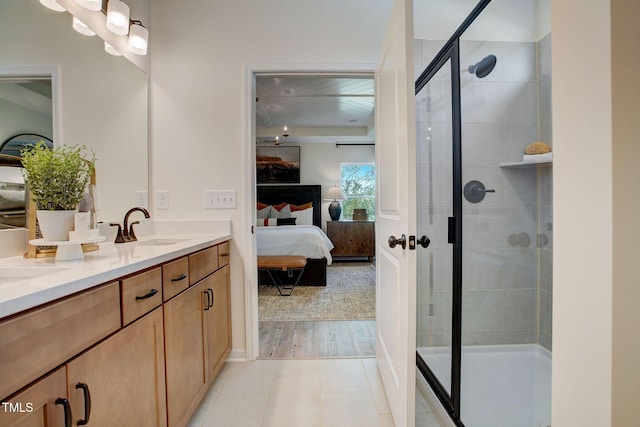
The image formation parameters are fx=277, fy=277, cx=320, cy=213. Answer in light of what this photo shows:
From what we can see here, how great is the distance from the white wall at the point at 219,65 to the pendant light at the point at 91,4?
0.52m

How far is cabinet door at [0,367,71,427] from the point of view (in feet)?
1.76

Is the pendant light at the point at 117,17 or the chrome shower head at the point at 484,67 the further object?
the chrome shower head at the point at 484,67

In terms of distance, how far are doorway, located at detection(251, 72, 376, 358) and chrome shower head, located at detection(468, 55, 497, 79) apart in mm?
656

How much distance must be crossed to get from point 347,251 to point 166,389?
4.38 m

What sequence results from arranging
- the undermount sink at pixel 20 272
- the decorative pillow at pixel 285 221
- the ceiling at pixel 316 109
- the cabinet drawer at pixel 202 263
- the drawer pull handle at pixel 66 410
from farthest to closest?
the decorative pillow at pixel 285 221
the ceiling at pixel 316 109
the cabinet drawer at pixel 202 263
the undermount sink at pixel 20 272
the drawer pull handle at pixel 66 410

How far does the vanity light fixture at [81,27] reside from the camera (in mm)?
1378

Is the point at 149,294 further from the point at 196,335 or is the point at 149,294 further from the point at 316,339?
the point at 316,339

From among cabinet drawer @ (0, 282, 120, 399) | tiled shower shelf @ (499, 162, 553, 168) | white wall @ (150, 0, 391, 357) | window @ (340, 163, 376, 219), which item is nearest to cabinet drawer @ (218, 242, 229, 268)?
white wall @ (150, 0, 391, 357)

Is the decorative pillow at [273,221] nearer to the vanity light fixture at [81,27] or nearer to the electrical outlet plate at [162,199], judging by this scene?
the electrical outlet plate at [162,199]

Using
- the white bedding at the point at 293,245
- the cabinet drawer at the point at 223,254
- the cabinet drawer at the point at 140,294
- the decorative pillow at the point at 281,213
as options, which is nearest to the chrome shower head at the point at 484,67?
the cabinet drawer at the point at 223,254

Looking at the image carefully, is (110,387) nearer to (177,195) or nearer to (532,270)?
(177,195)

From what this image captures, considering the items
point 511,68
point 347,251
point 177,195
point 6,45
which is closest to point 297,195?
point 347,251

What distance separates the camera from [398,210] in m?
1.26

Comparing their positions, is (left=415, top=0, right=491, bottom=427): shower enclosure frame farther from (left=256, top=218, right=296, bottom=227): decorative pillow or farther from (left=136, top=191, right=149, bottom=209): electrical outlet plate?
(left=256, top=218, right=296, bottom=227): decorative pillow
